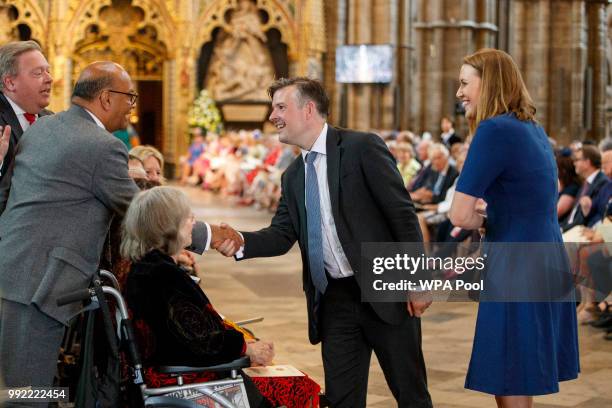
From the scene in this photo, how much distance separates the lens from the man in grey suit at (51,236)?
405 cm

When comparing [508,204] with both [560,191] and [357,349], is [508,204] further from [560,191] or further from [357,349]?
[560,191]

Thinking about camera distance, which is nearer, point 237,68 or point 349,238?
point 349,238

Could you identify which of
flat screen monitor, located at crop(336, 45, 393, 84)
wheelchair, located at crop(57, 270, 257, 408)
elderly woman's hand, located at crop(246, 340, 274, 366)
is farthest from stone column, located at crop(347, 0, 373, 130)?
wheelchair, located at crop(57, 270, 257, 408)

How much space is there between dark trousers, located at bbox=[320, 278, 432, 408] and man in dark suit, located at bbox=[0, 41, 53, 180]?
1.55 metres

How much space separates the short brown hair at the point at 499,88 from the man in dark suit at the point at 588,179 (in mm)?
5386

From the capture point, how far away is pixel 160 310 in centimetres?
394

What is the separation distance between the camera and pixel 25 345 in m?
4.05

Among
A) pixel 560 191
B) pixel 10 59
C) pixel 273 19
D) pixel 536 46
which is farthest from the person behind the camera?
pixel 536 46

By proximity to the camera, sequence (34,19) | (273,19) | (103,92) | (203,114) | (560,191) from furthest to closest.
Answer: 1. (273,19)
2. (203,114)
3. (34,19)
4. (560,191)
5. (103,92)

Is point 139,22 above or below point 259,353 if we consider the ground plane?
above

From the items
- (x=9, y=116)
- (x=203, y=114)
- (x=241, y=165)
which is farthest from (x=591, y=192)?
(x=203, y=114)

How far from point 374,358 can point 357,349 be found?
304 centimetres

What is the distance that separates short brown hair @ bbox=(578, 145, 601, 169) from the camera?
30.4 ft

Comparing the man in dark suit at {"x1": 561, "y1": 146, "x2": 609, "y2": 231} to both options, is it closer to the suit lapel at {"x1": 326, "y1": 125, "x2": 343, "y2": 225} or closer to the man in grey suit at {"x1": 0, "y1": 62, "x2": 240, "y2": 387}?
the suit lapel at {"x1": 326, "y1": 125, "x2": 343, "y2": 225}
